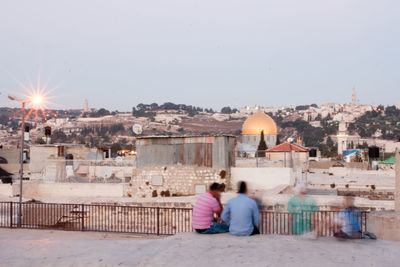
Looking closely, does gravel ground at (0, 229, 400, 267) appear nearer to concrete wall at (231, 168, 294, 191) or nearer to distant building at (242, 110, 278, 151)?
concrete wall at (231, 168, 294, 191)

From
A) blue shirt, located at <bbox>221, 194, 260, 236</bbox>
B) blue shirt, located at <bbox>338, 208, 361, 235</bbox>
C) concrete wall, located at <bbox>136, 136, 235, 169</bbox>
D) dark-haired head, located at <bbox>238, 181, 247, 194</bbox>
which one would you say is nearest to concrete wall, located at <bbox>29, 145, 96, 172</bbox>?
concrete wall, located at <bbox>136, 136, 235, 169</bbox>

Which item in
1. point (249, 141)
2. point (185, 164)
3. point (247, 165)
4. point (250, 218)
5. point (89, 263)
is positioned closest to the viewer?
point (89, 263)

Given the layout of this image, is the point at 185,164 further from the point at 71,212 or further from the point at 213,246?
the point at 213,246

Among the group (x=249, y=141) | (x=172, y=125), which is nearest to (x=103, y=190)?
(x=249, y=141)

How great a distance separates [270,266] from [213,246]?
55.6 inches

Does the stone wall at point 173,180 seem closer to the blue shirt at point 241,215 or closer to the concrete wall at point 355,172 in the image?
the concrete wall at point 355,172

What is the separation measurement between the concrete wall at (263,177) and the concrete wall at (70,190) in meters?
6.46

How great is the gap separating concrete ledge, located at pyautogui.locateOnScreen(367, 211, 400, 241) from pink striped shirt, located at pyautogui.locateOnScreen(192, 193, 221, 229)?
3188mm

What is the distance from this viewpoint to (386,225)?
9023mm

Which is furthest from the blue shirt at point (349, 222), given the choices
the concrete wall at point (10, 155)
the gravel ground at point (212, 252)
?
the concrete wall at point (10, 155)

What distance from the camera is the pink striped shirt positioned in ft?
30.2

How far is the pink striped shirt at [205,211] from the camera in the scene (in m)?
9.20

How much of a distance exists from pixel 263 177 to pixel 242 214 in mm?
15843

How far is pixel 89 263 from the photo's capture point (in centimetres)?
806
